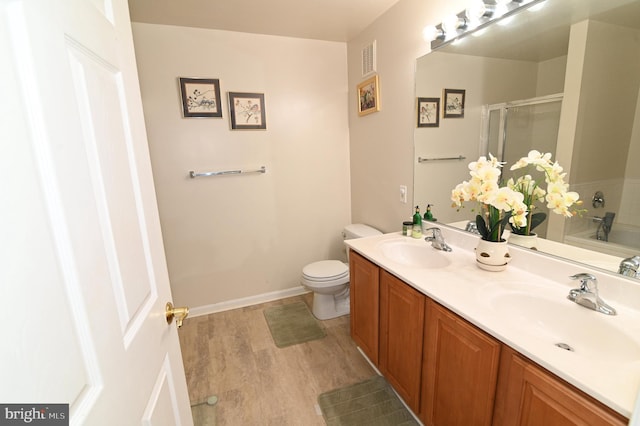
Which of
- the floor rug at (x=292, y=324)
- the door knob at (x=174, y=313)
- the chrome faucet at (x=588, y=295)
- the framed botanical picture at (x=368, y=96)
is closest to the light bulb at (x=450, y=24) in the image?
the framed botanical picture at (x=368, y=96)

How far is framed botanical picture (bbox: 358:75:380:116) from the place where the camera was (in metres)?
2.33

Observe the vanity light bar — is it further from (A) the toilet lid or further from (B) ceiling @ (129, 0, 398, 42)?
(A) the toilet lid

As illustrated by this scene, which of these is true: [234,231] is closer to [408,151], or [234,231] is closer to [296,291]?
[296,291]

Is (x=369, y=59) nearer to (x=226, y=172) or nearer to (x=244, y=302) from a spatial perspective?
(x=226, y=172)

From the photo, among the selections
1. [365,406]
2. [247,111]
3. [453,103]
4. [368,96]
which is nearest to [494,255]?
[453,103]

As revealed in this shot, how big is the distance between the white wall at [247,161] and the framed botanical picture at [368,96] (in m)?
0.31

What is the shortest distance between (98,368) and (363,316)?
63.9 inches

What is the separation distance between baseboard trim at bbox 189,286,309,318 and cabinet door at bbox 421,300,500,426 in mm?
1798

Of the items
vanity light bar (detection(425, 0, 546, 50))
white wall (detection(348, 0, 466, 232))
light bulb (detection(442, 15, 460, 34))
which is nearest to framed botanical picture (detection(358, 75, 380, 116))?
white wall (detection(348, 0, 466, 232))

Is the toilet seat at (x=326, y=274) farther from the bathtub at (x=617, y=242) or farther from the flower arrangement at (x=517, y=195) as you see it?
the bathtub at (x=617, y=242)

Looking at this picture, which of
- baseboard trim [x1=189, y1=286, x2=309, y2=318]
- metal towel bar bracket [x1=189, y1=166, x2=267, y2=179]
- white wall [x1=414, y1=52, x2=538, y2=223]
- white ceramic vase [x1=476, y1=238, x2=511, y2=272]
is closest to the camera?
white ceramic vase [x1=476, y1=238, x2=511, y2=272]

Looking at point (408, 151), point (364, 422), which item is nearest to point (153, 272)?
point (364, 422)

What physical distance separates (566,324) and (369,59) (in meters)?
2.21

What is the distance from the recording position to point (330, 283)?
237 centimetres
